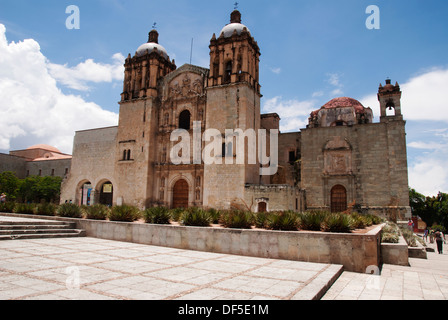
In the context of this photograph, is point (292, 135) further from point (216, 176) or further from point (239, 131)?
point (216, 176)

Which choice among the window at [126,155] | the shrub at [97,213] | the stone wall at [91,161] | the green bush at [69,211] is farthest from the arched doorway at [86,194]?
the shrub at [97,213]

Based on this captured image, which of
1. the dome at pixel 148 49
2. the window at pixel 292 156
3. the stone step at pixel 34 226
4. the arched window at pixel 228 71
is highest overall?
the dome at pixel 148 49

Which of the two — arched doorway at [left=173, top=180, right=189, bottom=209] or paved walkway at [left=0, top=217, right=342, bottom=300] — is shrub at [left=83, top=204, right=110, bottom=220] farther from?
arched doorway at [left=173, top=180, right=189, bottom=209]

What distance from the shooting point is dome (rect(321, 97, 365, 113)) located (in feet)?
87.4

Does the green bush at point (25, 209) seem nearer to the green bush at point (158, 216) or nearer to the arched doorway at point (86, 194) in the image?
the green bush at point (158, 216)

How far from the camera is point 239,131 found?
22.4 meters

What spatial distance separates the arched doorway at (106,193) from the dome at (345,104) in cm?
2108

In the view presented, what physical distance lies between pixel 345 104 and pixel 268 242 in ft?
72.4

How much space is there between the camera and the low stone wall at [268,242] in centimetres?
→ 763

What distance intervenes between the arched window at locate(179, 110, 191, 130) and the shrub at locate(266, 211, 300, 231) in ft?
57.4

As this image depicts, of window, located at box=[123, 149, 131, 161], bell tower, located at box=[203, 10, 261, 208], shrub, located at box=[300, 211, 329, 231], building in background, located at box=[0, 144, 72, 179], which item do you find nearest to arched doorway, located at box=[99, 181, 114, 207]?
window, located at box=[123, 149, 131, 161]

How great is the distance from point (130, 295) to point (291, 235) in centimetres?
507

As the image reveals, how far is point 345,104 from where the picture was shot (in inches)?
1080
